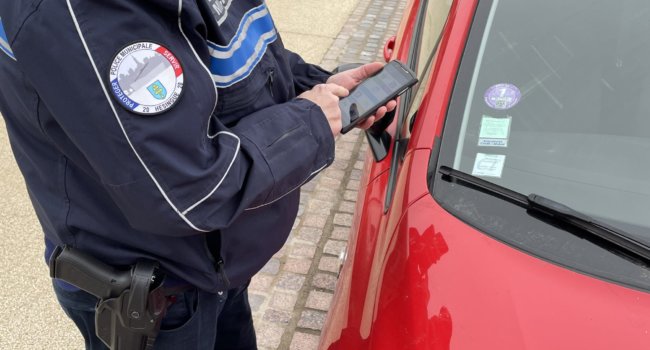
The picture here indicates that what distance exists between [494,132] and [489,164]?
101mm

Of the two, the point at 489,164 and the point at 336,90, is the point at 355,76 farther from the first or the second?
the point at 489,164

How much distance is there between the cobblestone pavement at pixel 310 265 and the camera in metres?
2.46

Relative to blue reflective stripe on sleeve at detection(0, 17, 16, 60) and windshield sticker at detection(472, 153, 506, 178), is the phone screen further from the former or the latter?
blue reflective stripe on sleeve at detection(0, 17, 16, 60)

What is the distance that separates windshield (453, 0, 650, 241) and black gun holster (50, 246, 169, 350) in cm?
75

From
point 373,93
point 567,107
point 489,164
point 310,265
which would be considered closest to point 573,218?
point 489,164

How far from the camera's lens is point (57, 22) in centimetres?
85

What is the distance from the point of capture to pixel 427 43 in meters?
2.01

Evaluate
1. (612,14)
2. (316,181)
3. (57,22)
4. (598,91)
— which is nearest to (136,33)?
(57,22)

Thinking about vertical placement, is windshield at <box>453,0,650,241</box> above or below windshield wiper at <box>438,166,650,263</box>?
above

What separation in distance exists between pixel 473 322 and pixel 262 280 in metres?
1.64

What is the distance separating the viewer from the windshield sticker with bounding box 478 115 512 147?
58.5 inches

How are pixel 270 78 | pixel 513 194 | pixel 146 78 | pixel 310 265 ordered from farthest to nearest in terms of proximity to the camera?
pixel 310 265 < pixel 513 194 < pixel 270 78 < pixel 146 78

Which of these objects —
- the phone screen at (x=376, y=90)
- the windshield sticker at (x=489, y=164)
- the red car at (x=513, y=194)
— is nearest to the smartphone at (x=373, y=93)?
the phone screen at (x=376, y=90)

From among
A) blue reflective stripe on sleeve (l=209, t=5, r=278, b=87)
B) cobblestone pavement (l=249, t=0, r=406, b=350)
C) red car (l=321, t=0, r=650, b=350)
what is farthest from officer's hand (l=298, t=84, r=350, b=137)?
cobblestone pavement (l=249, t=0, r=406, b=350)
